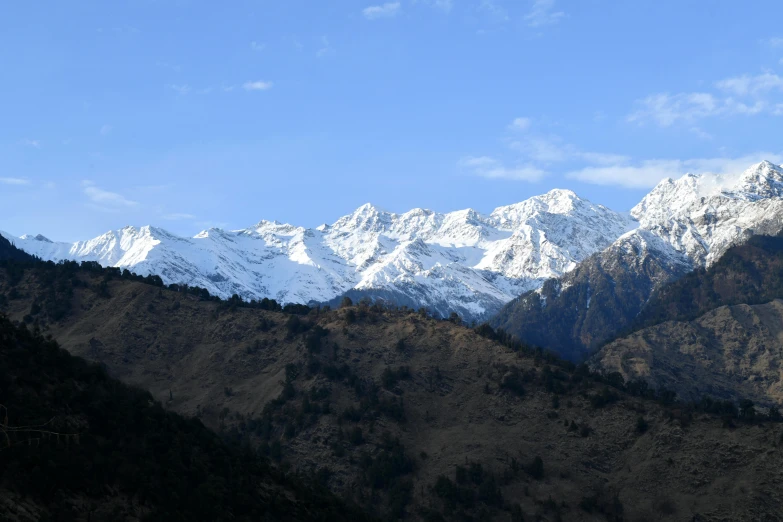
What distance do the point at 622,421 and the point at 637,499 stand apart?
65.3 feet

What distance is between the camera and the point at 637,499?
440 feet

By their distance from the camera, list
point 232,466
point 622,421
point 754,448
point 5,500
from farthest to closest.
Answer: point 622,421
point 754,448
point 232,466
point 5,500

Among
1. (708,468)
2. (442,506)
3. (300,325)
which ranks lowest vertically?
(442,506)

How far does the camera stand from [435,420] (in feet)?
536

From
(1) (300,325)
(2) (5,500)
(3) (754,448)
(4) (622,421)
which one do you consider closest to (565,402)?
(4) (622,421)

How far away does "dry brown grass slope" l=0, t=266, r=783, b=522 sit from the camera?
5276 inches

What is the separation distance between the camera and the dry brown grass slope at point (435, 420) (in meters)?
134

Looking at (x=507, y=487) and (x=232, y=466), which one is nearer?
(x=232, y=466)

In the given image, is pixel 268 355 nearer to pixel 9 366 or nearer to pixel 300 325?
pixel 300 325

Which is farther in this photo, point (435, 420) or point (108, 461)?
point (435, 420)

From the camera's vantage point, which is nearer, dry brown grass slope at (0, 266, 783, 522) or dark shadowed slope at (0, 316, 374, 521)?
dark shadowed slope at (0, 316, 374, 521)

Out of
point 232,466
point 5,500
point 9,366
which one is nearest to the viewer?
point 5,500

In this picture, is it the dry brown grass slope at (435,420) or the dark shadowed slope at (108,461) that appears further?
the dry brown grass slope at (435,420)

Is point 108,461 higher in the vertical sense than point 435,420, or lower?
lower
